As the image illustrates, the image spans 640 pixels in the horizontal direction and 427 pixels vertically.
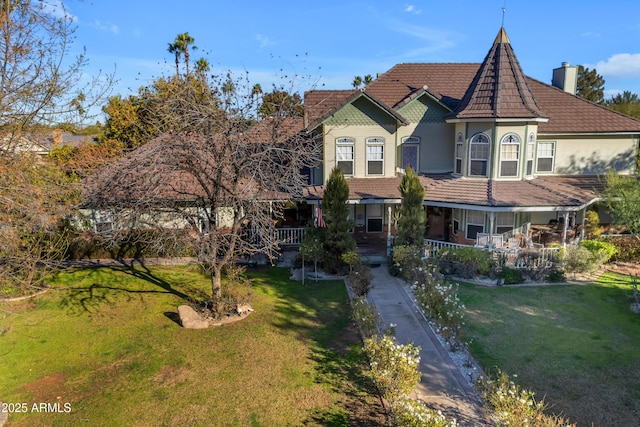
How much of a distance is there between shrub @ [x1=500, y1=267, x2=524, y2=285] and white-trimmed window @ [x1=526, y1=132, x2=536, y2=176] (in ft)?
21.3

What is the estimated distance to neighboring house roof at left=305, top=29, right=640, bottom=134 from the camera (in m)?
19.3

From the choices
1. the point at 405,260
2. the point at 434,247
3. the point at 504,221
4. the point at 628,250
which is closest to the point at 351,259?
the point at 405,260

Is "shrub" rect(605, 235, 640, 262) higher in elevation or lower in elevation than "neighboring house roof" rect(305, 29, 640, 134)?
lower

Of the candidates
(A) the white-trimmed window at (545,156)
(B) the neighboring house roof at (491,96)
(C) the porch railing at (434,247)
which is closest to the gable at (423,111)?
(B) the neighboring house roof at (491,96)

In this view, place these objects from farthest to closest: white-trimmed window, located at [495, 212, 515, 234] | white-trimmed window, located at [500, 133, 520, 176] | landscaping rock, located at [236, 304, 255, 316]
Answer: white-trimmed window, located at [500, 133, 520, 176] → white-trimmed window, located at [495, 212, 515, 234] → landscaping rock, located at [236, 304, 255, 316]

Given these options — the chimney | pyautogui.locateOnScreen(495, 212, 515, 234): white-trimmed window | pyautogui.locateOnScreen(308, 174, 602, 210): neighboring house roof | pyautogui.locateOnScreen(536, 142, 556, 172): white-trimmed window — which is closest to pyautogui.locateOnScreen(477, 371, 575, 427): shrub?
pyautogui.locateOnScreen(308, 174, 602, 210): neighboring house roof

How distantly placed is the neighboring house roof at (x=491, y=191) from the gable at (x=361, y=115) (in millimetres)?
2805

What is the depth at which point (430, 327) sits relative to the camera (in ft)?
39.0

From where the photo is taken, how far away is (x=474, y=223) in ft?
62.9

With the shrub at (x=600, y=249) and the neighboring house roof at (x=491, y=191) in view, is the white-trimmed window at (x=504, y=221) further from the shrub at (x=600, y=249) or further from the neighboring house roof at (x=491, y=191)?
the shrub at (x=600, y=249)

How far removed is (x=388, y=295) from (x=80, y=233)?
13.7m

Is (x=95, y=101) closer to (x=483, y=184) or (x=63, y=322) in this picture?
(x=63, y=322)

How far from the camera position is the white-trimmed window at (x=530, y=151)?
1958cm

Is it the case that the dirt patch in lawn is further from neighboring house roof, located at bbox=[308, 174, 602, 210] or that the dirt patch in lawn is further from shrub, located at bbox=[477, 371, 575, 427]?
neighboring house roof, located at bbox=[308, 174, 602, 210]
